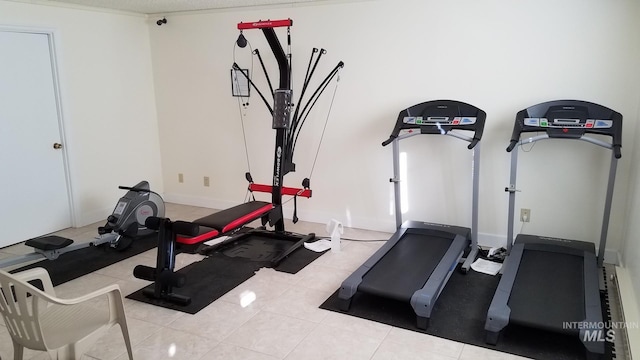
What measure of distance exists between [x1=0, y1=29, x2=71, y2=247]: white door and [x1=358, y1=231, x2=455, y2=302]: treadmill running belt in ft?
11.1

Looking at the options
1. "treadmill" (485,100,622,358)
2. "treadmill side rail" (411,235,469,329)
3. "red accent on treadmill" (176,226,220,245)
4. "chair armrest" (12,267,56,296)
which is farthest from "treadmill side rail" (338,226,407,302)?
"chair armrest" (12,267,56,296)

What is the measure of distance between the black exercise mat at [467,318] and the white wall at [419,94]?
1019mm

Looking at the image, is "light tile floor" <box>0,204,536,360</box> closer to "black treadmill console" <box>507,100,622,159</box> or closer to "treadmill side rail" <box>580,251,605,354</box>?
"treadmill side rail" <box>580,251,605,354</box>

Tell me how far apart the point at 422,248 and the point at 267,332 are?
1.46 m

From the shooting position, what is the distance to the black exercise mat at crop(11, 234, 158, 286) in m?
3.75

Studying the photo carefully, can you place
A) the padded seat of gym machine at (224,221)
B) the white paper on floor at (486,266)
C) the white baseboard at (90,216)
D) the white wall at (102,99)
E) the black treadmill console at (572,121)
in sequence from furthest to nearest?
the white baseboard at (90,216)
the white wall at (102,99)
the white paper on floor at (486,266)
the padded seat of gym machine at (224,221)
the black treadmill console at (572,121)

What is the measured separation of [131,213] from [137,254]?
39 cm

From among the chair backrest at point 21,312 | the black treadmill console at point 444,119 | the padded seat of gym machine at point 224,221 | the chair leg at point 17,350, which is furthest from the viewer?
the black treadmill console at point 444,119

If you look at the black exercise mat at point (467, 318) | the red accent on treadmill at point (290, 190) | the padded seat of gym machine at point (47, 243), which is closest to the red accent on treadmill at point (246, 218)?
the red accent on treadmill at point (290, 190)

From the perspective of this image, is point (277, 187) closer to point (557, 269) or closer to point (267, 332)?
point (267, 332)

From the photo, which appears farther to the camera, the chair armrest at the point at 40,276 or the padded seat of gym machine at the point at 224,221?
the padded seat of gym machine at the point at 224,221

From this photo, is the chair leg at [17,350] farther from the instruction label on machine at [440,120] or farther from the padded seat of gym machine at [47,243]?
the instruction label on machine at [440,120]

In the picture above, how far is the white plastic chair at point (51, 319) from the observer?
1966 mm

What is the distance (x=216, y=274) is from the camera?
12.1ft
